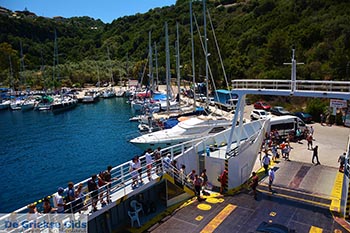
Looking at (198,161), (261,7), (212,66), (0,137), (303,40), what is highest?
(261,7)

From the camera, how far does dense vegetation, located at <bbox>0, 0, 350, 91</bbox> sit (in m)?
61.9

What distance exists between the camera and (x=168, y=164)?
1794cm

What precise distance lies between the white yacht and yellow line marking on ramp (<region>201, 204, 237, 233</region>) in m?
13.5

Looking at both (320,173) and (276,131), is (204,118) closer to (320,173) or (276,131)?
(276,131)

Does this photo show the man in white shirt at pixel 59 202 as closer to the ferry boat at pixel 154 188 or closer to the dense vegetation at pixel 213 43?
the ferry boat at pixel 154 188

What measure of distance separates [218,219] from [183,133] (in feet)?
51.0

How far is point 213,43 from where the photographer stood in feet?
229

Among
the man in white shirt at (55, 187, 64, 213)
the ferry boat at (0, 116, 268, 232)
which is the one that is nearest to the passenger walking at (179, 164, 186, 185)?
the ferry boat at (0, 116, 268, 232)

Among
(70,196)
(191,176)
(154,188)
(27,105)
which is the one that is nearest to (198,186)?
(191,176)

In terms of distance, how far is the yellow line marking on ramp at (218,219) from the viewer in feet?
49.1

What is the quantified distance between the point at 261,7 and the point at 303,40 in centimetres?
4199

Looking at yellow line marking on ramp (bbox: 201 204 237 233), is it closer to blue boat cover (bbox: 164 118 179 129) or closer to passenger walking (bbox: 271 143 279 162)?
passenger walking (bbox: 271 143 279 162)

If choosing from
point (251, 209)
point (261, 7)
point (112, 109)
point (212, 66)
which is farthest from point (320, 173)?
point (261, 7)

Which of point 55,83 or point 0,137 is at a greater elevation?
point 55,83
